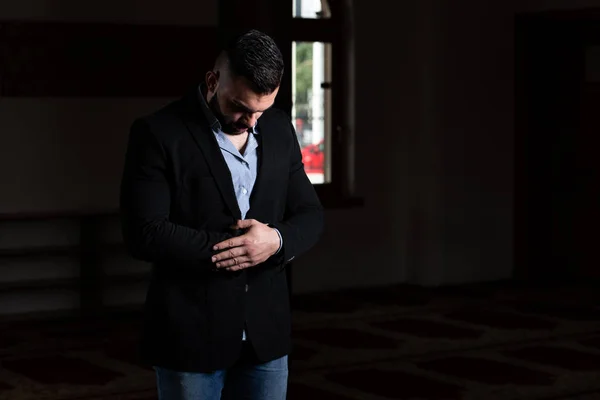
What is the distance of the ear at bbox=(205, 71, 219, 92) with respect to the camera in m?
2.33

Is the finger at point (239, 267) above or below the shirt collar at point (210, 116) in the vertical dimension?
below

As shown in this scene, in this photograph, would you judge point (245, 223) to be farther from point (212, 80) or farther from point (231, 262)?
point (212, 80)

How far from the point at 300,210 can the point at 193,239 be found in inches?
12.2

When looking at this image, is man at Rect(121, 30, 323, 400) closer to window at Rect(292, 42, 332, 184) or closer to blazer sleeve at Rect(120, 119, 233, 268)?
blazer sleeve at Rect(120, 119, 233, 268)

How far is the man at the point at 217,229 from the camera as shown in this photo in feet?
7.47

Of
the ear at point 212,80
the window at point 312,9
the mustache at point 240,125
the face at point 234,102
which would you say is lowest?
the mustache at point 240,125

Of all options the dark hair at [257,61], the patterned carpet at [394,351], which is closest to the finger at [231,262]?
the dark hair at [257,61]

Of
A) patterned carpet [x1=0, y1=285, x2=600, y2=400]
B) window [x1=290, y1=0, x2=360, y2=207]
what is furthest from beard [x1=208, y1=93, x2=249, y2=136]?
window [x1=290, y1=0, x2=360, y2=207]

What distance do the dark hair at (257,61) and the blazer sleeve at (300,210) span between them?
10.7 inches

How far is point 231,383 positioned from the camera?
2.44m

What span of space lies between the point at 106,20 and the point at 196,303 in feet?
17.3

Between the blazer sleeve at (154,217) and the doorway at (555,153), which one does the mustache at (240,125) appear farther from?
the doorway at (555,153)

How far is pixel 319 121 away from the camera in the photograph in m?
8.20

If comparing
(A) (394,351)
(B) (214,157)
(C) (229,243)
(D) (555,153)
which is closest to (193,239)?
(C) (229,243)
